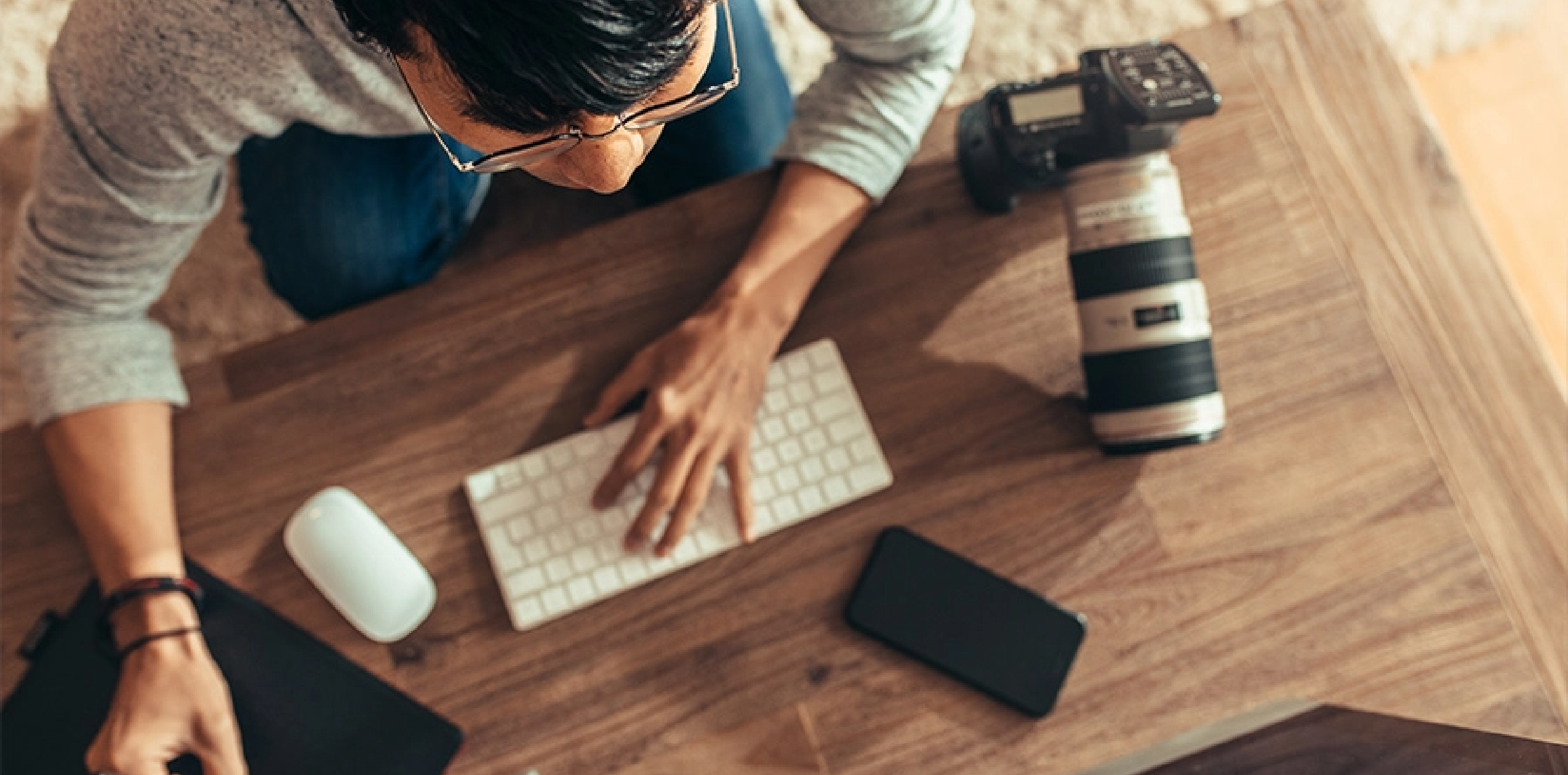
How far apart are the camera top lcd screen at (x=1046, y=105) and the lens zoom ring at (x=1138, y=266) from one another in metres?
0.10

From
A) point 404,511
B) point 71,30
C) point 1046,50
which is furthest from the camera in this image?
point 1046,50

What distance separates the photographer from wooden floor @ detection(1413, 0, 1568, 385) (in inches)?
56.3

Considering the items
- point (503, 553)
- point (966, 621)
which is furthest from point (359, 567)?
point (966, 621)

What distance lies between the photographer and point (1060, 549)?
2.58ft

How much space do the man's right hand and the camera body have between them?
0.68 metres

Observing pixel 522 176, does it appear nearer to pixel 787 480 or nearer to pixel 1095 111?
pixel 787 480

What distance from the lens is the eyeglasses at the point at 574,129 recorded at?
1.76 feet

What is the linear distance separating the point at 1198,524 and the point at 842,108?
417 mm

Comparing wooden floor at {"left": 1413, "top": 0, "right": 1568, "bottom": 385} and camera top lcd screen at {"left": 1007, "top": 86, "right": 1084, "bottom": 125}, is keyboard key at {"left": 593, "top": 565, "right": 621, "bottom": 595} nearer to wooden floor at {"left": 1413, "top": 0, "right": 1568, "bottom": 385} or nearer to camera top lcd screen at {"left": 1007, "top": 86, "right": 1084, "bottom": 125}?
camera top lcd screen at {"left": 1007, "top": 86, "right": 1084, "bottom": 125}

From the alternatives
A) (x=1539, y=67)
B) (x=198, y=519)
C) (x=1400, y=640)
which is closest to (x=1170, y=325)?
(x=1400, y=640)

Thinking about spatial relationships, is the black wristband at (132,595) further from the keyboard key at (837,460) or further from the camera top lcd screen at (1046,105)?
the camera top lcd screen at (1046,105)

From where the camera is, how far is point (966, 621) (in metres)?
0.77

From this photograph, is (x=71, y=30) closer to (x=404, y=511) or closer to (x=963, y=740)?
(x=404, y=511)

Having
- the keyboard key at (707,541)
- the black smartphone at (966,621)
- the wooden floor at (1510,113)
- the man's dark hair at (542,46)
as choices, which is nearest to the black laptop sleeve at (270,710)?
the keyboard key at (707,541)
